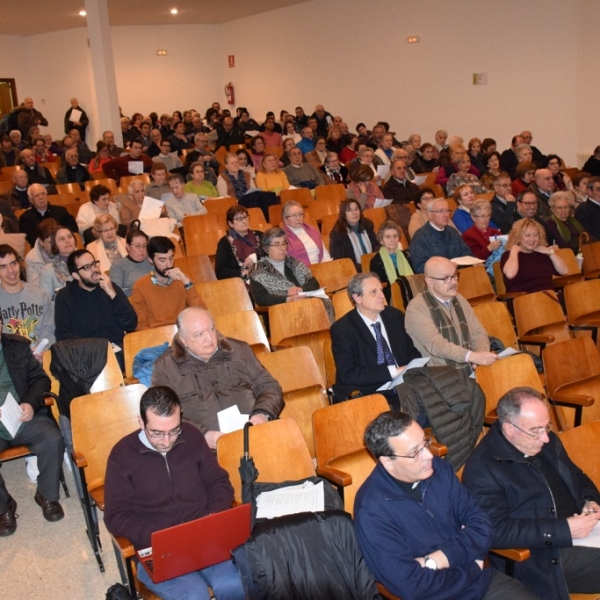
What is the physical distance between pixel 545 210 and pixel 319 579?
550cm

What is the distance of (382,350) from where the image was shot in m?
3.89

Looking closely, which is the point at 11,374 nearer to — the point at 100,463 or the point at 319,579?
the point at 100,463

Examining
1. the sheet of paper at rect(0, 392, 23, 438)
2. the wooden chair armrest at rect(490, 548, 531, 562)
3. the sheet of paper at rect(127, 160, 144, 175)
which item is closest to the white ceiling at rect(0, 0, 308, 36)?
the sheet of paper at rect(127, 160, 144, 175)

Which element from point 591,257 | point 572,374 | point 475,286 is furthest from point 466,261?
point 572,374

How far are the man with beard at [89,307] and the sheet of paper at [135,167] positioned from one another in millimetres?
5271

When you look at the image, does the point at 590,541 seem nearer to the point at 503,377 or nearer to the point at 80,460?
the point at 503,377

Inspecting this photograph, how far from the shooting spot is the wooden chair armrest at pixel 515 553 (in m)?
2.51

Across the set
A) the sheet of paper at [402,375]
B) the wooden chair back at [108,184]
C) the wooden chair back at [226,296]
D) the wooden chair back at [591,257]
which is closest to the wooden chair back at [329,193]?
the wooden chair back at [108,184]

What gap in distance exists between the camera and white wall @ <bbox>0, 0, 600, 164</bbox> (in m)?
11.7

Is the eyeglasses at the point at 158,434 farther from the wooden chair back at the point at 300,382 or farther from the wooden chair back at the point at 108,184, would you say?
the wooden chair back at the point at 108,184

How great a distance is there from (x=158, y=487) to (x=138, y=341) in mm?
1413

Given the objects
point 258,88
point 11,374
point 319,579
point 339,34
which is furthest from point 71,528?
point 258,88

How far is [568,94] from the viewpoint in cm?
1164

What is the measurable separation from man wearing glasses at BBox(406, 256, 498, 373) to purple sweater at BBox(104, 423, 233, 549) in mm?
1586
